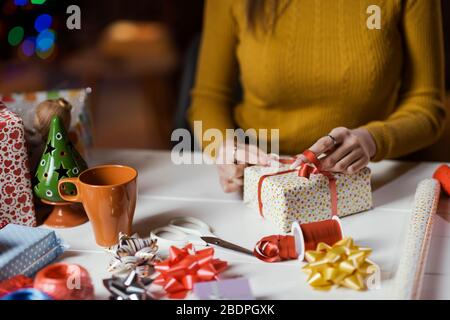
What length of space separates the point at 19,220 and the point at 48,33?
1.85 meters

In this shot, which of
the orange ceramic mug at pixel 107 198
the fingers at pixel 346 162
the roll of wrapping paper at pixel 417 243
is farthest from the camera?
the fingers at pixel 346 162

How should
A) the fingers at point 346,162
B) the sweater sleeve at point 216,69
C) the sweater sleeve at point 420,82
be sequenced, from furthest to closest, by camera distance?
1. the sweater sleeve at point 216,69
2. the sweater sleeve at point 420,82
3. the fingers at point 346,162

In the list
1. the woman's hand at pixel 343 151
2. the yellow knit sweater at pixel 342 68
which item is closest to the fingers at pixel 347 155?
the woman's hand at pixel 343 151

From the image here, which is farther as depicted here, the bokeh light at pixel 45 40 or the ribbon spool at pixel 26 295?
the bokeh light at pixel 45 40

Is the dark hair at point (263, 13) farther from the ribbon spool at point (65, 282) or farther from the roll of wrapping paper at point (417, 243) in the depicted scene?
the ribbon spool at point (65, 282)

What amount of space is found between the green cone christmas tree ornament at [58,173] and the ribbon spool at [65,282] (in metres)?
0.14

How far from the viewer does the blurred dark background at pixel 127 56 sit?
253 centimetres

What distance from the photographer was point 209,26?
115cm

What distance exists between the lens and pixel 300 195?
78 cm

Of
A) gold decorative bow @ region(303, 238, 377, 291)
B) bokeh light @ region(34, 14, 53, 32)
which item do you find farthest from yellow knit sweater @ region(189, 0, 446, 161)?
bokeh light @ region(34, 14, 53, 32)

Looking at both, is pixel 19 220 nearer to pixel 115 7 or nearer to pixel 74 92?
pixel 74 92

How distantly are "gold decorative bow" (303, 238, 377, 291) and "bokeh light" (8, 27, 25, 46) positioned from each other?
74.6 inches

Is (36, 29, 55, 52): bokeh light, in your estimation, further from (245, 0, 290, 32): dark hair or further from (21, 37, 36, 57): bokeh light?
(245, 0, 290, 32): dark hair
